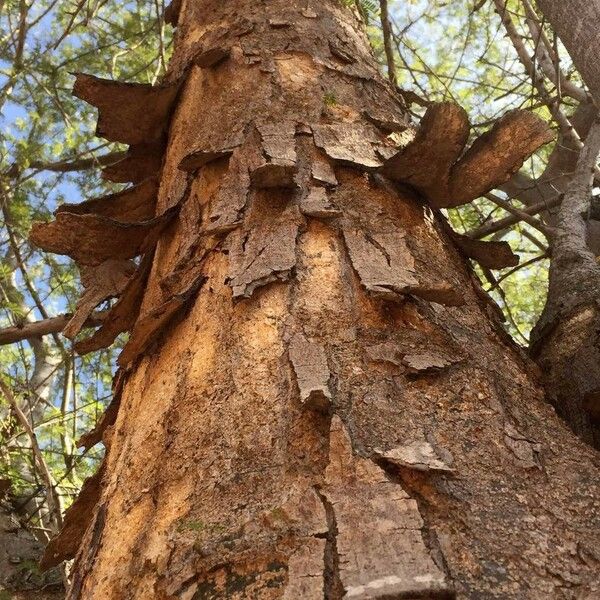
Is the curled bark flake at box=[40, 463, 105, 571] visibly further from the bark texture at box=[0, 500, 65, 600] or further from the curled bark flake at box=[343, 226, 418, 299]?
the bark texture at box=[0, 500, 65, 600]

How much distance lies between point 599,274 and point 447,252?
1.32ft

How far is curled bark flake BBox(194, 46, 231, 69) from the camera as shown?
6.61ft

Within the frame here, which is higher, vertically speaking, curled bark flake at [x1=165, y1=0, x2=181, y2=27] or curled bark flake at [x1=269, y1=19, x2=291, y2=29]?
curled bark flake at [x1=165, y1=0, x2=181, y2=27]

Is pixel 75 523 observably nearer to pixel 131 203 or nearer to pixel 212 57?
pixel 131 203

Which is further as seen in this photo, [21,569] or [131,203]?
[21,569]

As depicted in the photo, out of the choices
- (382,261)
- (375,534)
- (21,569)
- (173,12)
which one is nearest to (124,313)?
(382,261)

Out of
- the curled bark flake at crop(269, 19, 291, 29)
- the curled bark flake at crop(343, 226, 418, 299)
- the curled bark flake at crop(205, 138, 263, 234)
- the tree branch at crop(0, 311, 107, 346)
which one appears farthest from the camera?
the tree branch at crop(0, 311, 107, 346)

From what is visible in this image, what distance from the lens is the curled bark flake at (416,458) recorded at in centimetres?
94

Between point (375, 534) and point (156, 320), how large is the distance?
708mm

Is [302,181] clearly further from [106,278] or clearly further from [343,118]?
[106,278]

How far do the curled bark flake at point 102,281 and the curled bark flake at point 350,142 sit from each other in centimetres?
59

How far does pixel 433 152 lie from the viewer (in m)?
1.52

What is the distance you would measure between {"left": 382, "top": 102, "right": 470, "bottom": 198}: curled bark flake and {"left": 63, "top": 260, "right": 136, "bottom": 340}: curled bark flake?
703 mm

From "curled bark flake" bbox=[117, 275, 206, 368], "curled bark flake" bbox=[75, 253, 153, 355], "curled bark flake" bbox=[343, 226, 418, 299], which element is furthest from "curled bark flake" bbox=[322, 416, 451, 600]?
"curled bark flake" bbox=[75, 253, 153, 355]
